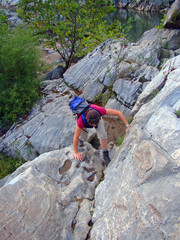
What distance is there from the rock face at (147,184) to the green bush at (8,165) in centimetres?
452

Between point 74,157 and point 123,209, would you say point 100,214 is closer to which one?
point 123,209

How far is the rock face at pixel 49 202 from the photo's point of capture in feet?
10.1

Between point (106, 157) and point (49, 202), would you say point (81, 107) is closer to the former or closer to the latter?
point (106, 157)

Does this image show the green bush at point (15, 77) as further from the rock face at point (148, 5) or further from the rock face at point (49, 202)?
the rock face at point (148, 5)

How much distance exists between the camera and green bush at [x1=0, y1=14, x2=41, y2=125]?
8.95 m

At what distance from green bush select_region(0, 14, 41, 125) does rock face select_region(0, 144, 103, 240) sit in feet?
17.3

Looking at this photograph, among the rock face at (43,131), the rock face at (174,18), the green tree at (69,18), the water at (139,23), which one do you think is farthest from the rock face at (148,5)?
the rock face at (43,131)

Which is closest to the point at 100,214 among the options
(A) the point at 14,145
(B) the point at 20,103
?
(A) the point at 14,145

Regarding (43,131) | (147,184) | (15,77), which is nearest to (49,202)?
(147,184)

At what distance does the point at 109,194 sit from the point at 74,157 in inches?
70.0

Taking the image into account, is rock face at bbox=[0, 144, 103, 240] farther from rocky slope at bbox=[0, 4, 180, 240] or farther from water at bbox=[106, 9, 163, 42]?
water at bbox=[106, 9, 163, 42]

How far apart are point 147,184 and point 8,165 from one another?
20.0 feet

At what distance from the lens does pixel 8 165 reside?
23.3 ft

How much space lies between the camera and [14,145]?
308 inches
